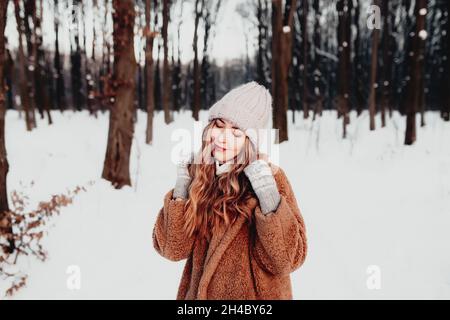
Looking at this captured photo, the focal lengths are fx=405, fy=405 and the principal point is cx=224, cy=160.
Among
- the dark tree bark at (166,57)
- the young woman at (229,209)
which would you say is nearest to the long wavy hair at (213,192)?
the young woman at (229,209)

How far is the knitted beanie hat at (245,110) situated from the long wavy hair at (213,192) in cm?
5

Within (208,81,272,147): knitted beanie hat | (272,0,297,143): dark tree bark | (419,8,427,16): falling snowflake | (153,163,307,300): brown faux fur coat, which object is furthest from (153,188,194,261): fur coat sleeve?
(419,8,427,16): falling snowflake

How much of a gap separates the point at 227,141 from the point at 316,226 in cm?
529

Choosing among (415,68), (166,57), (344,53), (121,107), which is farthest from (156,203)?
(166,57)

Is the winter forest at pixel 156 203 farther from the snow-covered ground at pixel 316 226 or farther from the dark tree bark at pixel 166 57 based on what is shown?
the dark tree bark at pixel 166 57

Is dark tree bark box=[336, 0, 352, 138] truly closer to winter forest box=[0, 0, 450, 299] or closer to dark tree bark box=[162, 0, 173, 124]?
winter forest box=[0, 0, 450, 299]

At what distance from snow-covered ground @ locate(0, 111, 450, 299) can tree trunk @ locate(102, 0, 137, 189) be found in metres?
0.44

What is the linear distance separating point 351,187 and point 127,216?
4735 mm

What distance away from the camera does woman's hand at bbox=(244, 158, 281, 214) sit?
1771mm

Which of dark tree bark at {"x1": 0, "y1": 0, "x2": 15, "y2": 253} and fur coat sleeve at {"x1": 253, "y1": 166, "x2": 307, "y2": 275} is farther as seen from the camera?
dark tree bark at {"x1": 0, "y1": 0, "x2": 15, "y2": 253}

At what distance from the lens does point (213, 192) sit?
1979 millimetres

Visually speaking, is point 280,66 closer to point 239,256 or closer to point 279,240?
point 239,256
